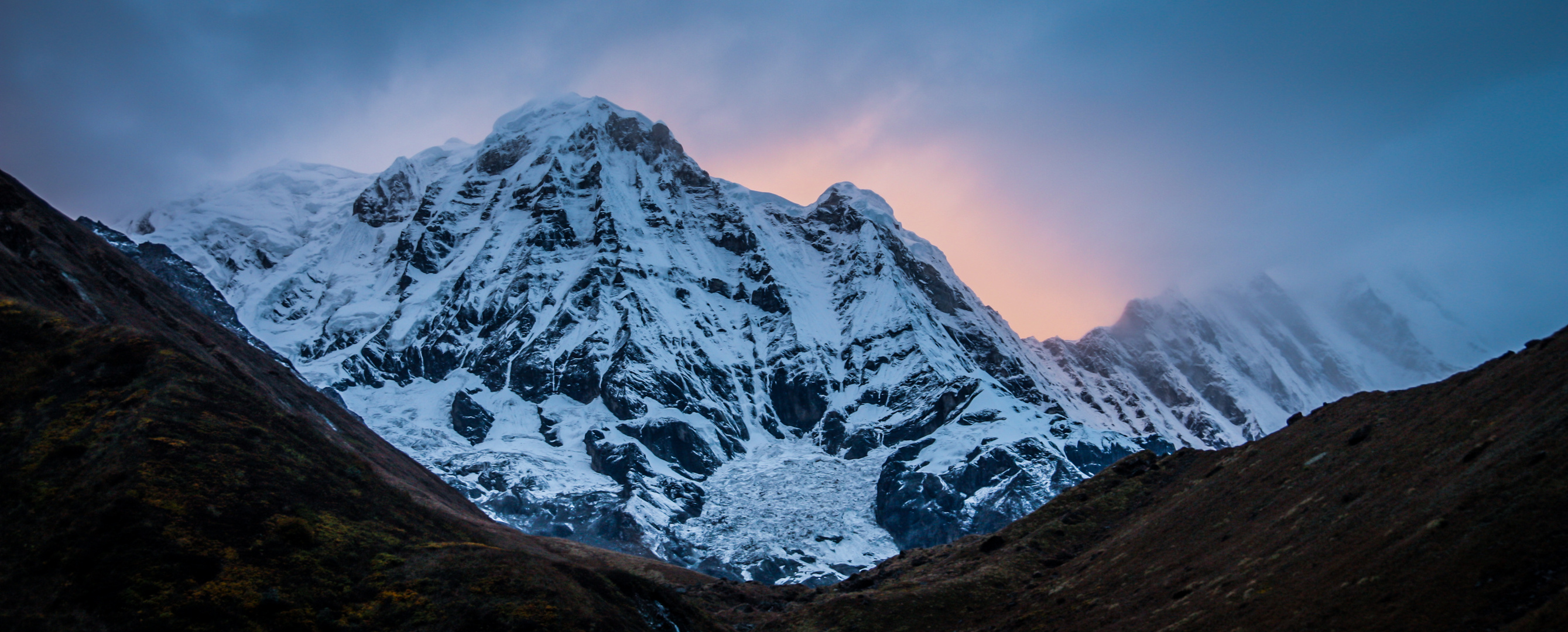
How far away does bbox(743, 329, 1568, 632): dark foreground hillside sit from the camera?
31.3 meters

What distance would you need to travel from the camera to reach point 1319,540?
42750mm

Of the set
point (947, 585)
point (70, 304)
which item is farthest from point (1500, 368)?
point (70, 304)

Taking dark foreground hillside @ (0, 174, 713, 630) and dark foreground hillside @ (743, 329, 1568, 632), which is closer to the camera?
dark foreground hillside @ (743, 329, 1568, 632)

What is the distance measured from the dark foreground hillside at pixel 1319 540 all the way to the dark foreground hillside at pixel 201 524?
2620cm

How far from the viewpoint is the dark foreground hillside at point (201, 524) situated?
1473 inches

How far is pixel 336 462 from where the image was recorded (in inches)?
2317

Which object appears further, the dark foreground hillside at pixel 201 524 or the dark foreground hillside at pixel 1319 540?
the dark foreground hillside at pixel 201 524

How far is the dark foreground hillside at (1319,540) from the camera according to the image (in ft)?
103

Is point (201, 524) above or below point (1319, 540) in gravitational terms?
above

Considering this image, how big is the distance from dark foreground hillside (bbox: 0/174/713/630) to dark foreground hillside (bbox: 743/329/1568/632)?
2620 centimetres

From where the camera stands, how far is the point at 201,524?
41.8 metres

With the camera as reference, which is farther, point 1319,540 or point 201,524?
point 1319,540

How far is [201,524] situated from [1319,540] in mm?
56943

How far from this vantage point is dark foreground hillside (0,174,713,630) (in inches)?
1473
